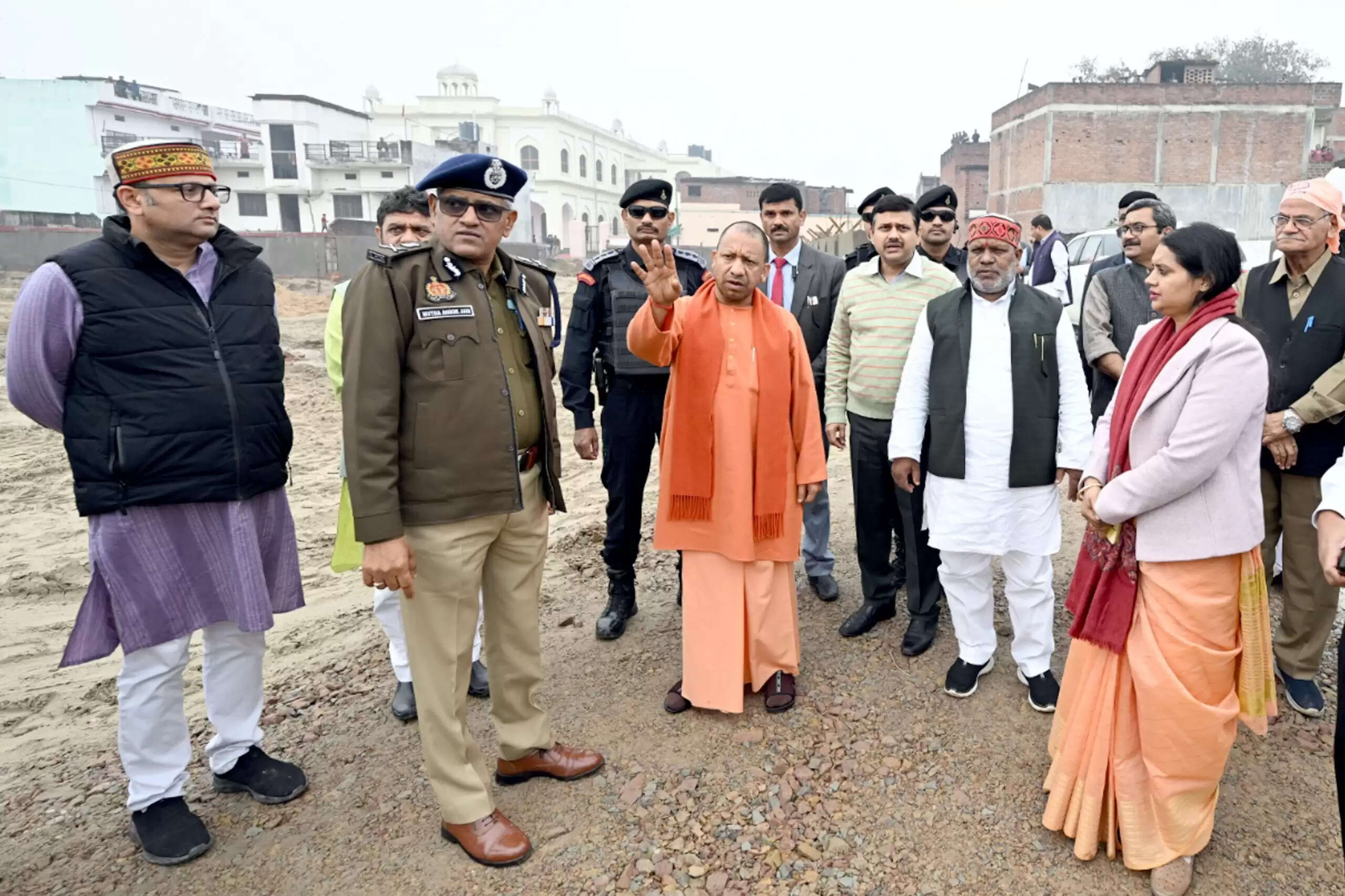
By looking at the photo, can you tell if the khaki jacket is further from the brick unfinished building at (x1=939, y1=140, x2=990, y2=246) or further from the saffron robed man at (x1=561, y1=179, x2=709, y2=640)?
the brick unfinished building at (x1=939, y1=140, x2=990, y2=246)

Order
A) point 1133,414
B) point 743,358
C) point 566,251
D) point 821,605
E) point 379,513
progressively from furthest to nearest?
1. point 566,251
2. point 821,605
3. point 743,358
4. point 1133,414
5. point 379,513

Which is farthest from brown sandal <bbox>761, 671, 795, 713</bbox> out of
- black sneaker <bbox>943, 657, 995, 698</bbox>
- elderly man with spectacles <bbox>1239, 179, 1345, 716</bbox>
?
elderly man with spectacles <bbox>1239, 179, 1345, 716</bbox>

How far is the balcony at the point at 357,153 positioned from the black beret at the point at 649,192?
40779 mm

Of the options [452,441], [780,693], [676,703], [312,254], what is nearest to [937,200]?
[780,693]

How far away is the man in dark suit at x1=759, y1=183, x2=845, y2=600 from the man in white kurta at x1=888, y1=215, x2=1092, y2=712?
1.09 metres

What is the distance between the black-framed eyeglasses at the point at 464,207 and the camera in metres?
2.62

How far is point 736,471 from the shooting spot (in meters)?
3.43

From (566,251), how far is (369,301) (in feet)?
171

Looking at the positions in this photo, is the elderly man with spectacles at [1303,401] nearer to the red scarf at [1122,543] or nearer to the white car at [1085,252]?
the red scarf at [1122,543]

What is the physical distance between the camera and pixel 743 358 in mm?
3402

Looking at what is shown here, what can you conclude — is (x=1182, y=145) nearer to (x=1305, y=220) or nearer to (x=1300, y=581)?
(x=1305, y=220)

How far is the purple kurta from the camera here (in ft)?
8.59

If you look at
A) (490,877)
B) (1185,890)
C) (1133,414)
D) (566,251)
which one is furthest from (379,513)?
(566,251)

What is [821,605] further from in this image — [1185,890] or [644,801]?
[1185,890]
